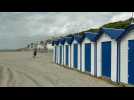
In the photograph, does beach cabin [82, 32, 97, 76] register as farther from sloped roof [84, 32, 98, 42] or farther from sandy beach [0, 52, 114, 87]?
sandy beach [0, 52, 114, 87]

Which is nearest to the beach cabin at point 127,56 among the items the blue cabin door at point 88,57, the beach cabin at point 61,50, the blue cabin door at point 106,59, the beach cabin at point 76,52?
the blue cabin door at point 106,59

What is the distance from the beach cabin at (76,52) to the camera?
21.3 meters

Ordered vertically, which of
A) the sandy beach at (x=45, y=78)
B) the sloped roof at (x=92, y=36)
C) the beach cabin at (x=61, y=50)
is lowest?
the sandy beach at (x=45, y=78)

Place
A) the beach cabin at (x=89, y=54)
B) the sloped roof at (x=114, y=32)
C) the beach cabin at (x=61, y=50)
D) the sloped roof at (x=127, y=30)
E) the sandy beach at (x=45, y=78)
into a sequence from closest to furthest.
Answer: the sloped roof at (x=127, y=30) < the sloped roof at (x=114, y=32) < the sandy beach at (x=45, y=78) < the beach cabin at (x=89, y=54) < the beach cabin at (x=61, y=50)

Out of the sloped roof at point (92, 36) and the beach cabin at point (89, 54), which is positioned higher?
the sloped roof at point (92, 36)

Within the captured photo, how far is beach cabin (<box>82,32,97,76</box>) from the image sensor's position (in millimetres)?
17312

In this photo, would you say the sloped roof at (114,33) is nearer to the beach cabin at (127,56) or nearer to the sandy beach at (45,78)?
the beach cabin at (127,56)

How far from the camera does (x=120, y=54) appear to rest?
13.2 meters

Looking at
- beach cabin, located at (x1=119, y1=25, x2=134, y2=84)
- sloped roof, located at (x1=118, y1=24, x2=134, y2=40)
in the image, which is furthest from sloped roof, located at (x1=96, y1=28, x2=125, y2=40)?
beach cabin, located at (x1=119, y1=25, x2=134, y2=84)

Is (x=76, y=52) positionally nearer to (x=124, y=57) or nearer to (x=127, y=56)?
(x=124, y=57)

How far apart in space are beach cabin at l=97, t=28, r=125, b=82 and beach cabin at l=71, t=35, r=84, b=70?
4.68 metres
